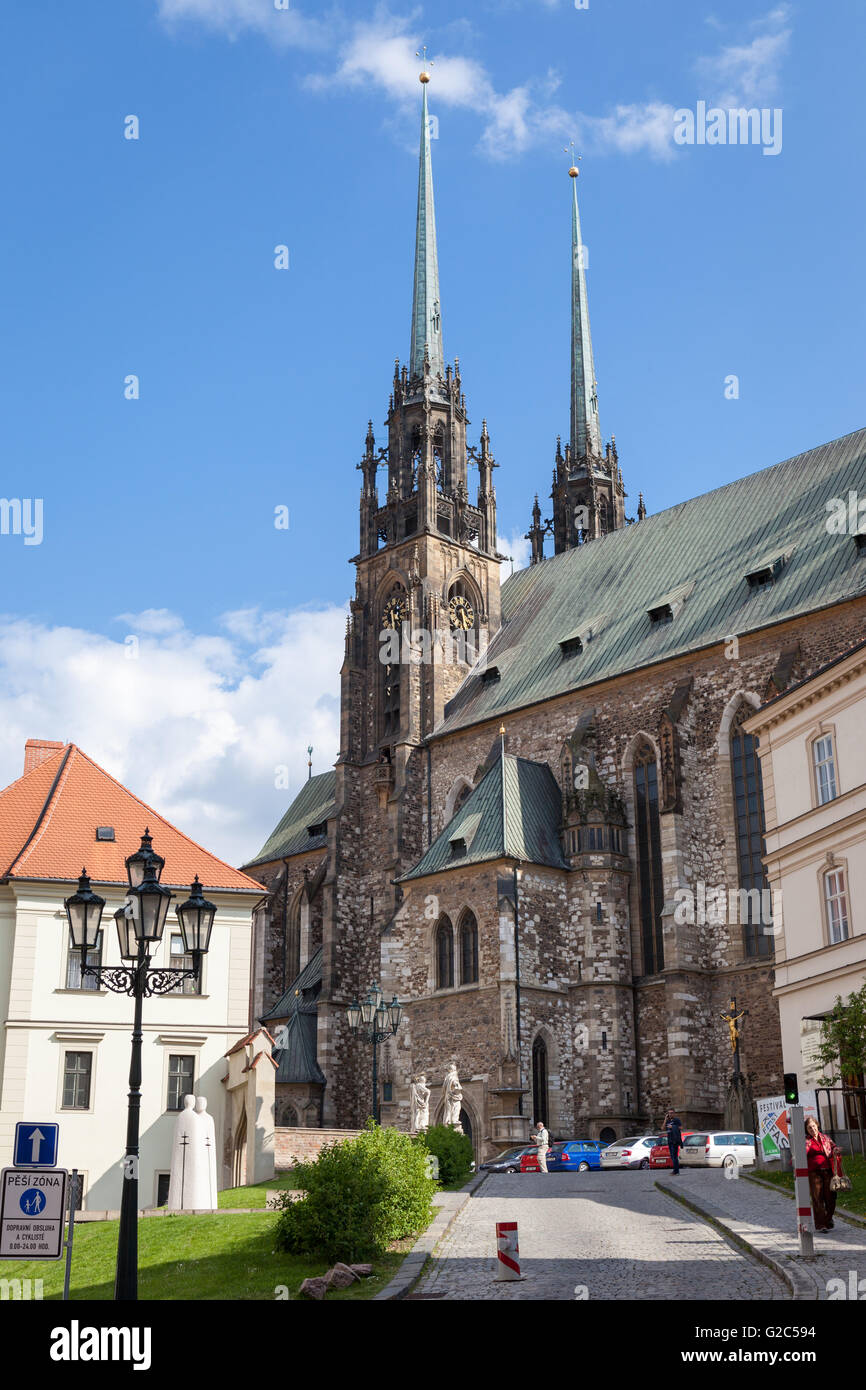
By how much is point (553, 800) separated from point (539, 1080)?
8127 mm

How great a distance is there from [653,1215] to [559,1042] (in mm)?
17636

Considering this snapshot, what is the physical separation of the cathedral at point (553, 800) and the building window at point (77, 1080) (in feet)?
34.4

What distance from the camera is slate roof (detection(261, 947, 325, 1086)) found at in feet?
145

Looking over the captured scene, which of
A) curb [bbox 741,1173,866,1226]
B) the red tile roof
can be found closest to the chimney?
the red tile roof

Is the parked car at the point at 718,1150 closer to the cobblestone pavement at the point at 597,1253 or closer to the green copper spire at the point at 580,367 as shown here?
the cobblestone pavement at the point at 597,1253

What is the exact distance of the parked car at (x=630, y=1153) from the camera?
29484 mm

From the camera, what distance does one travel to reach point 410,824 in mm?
45031

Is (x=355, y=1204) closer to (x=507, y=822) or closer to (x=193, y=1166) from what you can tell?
(x=193, y=1166)

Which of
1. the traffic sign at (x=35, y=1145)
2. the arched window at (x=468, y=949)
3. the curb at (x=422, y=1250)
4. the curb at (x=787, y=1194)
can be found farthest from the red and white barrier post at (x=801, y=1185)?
the arched window at (x=468, y=949)

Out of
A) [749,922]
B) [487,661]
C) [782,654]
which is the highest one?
[487,661]

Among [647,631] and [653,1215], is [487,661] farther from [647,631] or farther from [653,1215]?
[653,1215]

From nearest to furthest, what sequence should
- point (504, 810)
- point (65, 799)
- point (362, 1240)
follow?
1. point (362, 1240)
2. point (65, 799)
3. point (504, 810)

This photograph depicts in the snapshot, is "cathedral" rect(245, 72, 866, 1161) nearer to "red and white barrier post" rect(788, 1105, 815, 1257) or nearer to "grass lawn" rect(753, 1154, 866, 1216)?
"grass lawn" rect(753, 1154, 866, 1216)
